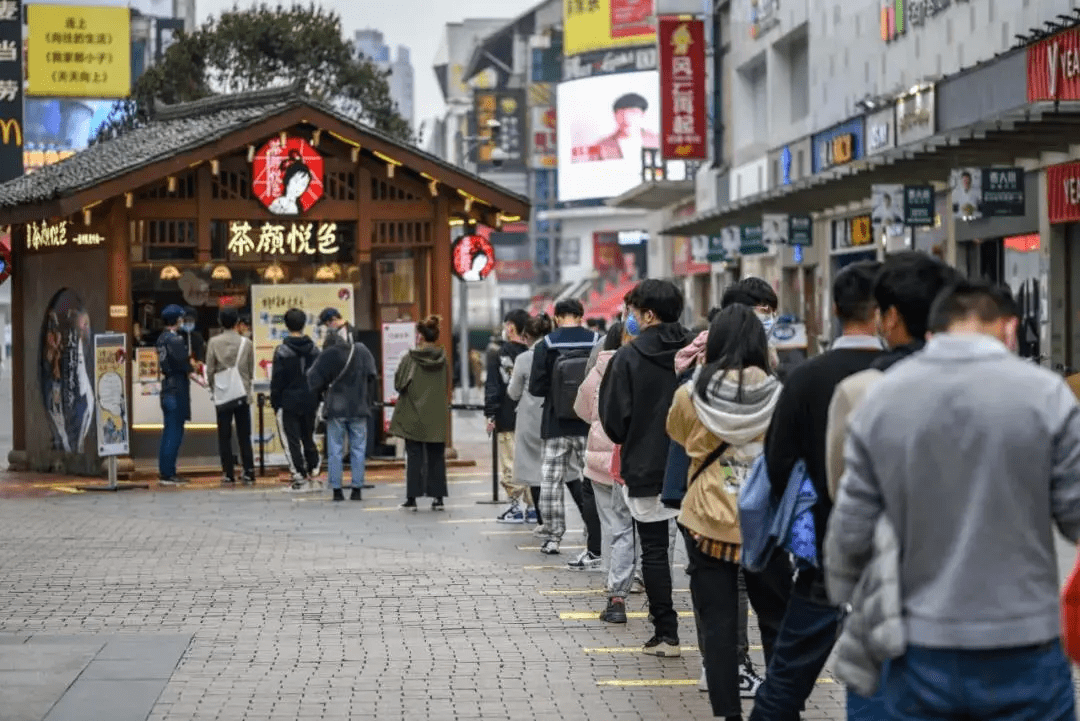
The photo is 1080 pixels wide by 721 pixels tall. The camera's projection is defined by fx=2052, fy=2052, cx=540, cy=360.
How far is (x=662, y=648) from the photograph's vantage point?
10.0m

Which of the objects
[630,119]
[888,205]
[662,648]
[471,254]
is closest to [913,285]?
[662,648]

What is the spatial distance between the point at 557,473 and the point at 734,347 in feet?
20.1

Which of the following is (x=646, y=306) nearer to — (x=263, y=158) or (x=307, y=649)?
(x=307, y=649)

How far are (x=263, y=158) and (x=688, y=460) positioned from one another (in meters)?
13.6

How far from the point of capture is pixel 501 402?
57.2 feet

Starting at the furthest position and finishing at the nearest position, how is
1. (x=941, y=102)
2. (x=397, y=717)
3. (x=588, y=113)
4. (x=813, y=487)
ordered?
(x=588, y=113) → (x=941, y=102) → (x=397, y=717) → (x=813, y=487)

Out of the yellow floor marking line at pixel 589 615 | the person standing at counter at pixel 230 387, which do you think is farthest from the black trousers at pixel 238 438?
the yellow floor marking line at pixel 589 615

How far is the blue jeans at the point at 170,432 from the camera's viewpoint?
2078cm

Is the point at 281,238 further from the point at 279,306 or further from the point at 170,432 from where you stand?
the point at 170,432

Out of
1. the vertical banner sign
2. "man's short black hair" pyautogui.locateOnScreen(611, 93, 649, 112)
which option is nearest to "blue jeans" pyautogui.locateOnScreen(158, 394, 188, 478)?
the vertical banner sign

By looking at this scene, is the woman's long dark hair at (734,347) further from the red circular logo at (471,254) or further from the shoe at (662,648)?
the red circular logo at (471,254)

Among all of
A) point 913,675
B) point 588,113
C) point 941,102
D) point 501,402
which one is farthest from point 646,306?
point 588,113

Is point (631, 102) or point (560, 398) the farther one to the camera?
point (631, 102)

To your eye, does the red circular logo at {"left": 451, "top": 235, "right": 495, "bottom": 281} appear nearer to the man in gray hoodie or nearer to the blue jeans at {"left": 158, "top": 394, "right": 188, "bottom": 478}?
the blue jeans at {"left": 158, "top": 394, "right": 188, "bottom": 478}
